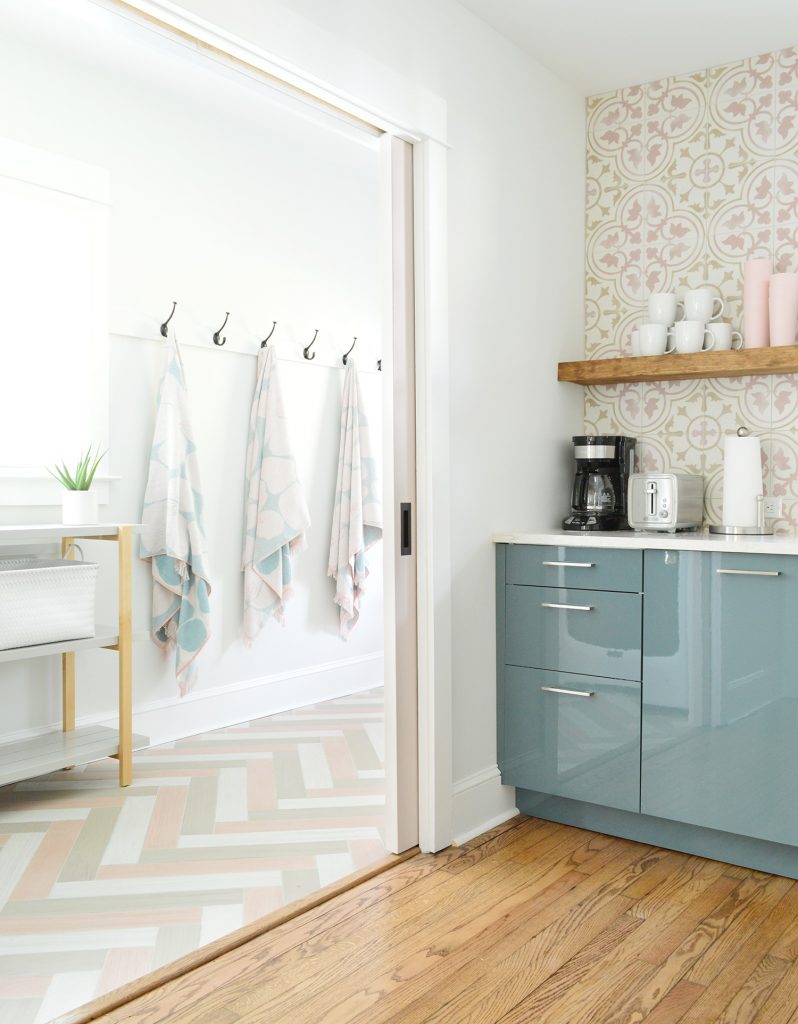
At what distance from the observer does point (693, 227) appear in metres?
3.04

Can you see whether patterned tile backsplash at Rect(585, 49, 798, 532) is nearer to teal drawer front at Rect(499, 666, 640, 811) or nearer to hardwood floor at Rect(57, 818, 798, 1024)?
teal drawer front at Rect(499, 666, 640, 811)

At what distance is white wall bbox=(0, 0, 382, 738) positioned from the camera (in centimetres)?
319

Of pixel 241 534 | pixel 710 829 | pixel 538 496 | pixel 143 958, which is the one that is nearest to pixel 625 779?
pixel 710 829

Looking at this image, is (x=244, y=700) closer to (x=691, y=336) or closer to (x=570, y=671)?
(x=570, y=671)

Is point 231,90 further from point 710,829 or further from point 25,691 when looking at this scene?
point 710,829

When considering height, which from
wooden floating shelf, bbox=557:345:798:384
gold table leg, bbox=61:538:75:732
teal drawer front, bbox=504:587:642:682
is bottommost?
gold table leg, bbox=61:538:75:732

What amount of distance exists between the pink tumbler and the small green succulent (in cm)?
211

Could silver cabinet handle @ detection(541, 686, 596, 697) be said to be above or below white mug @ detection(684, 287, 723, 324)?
below

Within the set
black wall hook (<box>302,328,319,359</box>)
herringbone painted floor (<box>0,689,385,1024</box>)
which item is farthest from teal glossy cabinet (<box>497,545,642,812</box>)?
black wall hook (<box>302,328,319,359</box>)

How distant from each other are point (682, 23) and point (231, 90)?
1661 mm

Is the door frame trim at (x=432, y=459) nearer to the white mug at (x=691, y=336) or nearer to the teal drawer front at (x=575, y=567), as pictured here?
the teal drawer front at (x=575, y=567)

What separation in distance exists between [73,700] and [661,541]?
211 centimetres

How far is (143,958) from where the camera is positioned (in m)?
1.97

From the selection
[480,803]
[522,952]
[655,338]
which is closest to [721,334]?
[655,338]
